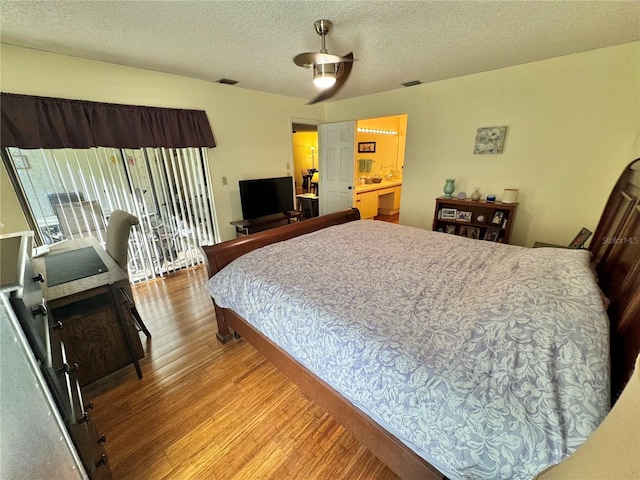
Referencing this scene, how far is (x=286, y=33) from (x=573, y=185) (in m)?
3.31

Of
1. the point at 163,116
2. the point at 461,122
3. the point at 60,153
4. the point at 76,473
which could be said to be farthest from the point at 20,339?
the point at 461,122

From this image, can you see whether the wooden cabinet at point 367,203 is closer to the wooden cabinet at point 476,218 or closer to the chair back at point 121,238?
the wooden cabinet at point 476,218

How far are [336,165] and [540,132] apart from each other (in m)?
2.85

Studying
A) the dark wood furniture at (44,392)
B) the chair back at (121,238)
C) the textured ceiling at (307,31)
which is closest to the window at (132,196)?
the textured ceiling at (307,31)

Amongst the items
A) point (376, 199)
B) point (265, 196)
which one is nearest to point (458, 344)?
point (265, 196)

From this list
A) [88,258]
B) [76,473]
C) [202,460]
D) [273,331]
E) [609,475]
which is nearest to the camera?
[609,475]

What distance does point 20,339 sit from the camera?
0.65m

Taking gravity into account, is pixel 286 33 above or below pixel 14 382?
above

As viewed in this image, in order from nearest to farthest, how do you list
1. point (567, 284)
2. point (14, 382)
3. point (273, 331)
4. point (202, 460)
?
1. point (14, 382)
2. point (567, 284)
3. point (202, 460)
4. point (273, 331)

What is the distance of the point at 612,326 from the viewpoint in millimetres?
924

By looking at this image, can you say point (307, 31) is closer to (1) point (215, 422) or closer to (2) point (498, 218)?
(1) point (215, 422)

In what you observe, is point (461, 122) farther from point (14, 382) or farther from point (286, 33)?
point (14, 382)

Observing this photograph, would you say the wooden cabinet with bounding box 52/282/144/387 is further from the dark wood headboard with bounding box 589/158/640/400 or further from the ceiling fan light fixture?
the dark wood headboard with bounding box 589/158/640/400

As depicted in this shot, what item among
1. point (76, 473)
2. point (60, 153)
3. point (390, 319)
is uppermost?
point (60, 153)
